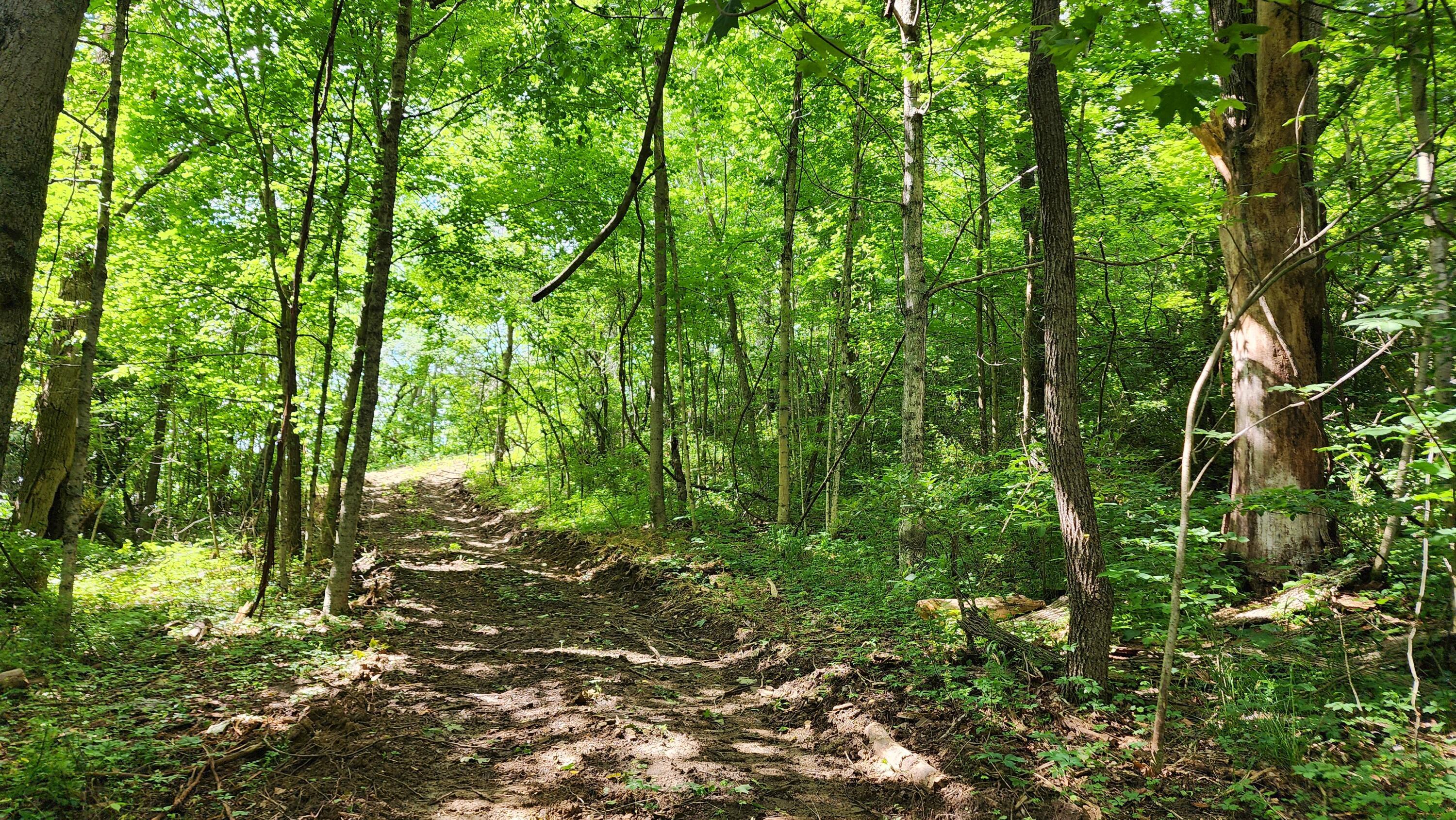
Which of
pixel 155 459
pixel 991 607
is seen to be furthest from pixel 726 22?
pixel 155 459

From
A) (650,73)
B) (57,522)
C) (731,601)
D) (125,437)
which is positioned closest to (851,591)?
(731,601)

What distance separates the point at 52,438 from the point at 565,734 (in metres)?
8.24

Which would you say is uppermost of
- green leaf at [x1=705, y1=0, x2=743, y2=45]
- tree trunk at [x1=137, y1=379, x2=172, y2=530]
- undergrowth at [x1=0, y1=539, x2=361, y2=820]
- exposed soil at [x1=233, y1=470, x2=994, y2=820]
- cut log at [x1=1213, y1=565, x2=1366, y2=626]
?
green leaf at [x1=705, y1=0, x2=743, y2=45]

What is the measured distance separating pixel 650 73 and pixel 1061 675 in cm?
1069

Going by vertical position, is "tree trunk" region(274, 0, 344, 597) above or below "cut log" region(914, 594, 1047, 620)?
above

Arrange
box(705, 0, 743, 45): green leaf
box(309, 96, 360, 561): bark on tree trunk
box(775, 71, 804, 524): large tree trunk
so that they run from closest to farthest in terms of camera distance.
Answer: box(705, 0, 743, 45): green leaf
box(309, 96, 360, 561): bark on tree trunk
box(775, 71, 804, 524): large tree trunk

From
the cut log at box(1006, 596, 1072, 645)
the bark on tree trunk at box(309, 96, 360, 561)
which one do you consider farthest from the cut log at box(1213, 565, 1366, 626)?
the bark on tree trunk at box(309, 96, 360, 561)

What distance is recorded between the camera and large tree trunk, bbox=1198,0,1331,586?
5672mm

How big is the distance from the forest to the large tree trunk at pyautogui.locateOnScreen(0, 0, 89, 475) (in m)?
0.01

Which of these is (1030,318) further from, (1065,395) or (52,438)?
(52,438)

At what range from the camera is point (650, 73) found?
11008mm

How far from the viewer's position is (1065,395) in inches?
173

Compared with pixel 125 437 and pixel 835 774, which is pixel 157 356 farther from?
pixel 835 774

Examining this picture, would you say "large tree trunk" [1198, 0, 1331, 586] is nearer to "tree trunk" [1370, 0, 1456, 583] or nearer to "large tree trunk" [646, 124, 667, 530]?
"tree trunk" [1370, 0, 1456, 583]
